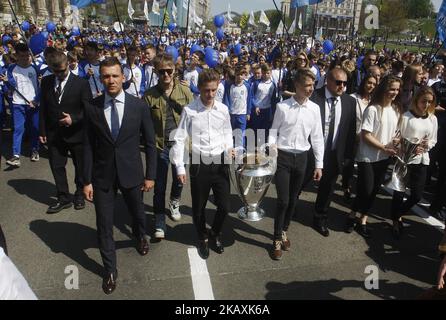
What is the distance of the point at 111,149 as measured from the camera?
335 centimetres

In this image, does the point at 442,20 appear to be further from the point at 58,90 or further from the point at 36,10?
the point at 36,10

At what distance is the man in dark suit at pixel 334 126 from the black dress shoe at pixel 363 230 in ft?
1.46

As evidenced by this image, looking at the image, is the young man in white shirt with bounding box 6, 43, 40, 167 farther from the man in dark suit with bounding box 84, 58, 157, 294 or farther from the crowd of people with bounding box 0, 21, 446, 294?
the man in dark suit with bounding box 84, 58, 157, 294

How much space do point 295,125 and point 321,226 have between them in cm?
159

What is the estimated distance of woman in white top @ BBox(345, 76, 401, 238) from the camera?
13.7ft

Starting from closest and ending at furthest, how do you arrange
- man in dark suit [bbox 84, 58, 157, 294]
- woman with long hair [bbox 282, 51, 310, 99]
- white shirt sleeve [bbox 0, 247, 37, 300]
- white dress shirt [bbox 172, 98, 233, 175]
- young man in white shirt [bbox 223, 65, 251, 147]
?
white shirt sleeve [bbox 0, 247, 37, 300], man in dark suit [bbox 84, 58, 157, 294], white dress shirt [bbox 172, 98, 233, 175], young man in white shirt [bbox 223, 65, 251, 147], woman with long hair [bbox 282, 51, 310, 99]

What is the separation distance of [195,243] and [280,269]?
1096mm

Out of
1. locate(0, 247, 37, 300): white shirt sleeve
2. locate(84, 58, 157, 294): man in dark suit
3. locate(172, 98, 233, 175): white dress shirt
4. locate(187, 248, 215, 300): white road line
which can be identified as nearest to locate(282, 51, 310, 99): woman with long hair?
locate(172, 98, 233, 175): white dress shirt

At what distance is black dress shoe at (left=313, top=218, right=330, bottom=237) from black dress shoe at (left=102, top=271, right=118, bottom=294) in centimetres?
264

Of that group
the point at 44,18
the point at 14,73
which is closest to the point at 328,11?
the point at 44,18

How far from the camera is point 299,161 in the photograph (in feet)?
12.8

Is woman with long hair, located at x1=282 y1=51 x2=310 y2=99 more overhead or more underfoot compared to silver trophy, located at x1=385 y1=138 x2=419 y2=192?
more overhead

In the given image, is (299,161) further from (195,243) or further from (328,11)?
(328,11)
